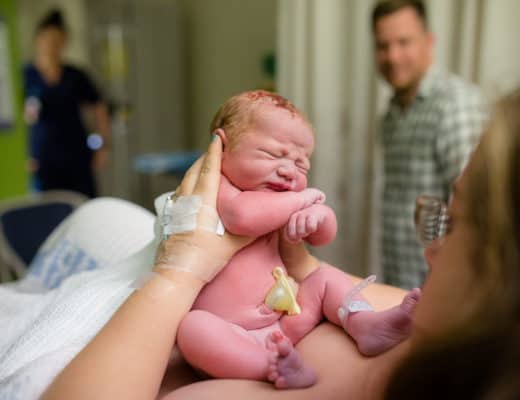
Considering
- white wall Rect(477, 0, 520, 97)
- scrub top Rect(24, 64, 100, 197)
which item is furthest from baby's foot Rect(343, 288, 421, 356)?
scrub top Rect(24, 64, 100, 197)

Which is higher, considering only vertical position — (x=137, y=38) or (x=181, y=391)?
(x=137, y=38)

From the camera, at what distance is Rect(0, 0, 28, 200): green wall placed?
12.4 ft

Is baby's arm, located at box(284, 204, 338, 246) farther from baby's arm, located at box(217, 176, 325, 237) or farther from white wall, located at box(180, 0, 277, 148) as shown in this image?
white wall, located at box(180, 0, 277, 148)

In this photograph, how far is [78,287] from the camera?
865 millimetres

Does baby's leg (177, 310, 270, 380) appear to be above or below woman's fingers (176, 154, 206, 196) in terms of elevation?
below

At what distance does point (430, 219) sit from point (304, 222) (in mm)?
320

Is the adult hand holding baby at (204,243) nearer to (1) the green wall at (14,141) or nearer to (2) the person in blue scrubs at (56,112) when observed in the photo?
(2) the person in blue scrubs at (56,112)

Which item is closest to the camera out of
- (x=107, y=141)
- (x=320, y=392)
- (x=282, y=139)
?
(x=320, y=392)

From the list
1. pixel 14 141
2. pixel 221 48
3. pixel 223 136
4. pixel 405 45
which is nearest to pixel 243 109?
pixel 223 136

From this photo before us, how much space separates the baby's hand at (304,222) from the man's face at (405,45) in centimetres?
141

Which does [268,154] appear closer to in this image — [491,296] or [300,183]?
[300,183]

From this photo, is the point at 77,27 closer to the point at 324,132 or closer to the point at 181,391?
the point at 324,132

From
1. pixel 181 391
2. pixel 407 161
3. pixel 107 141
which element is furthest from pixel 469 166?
pixel 107 141

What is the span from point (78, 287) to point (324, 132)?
1677 mm
